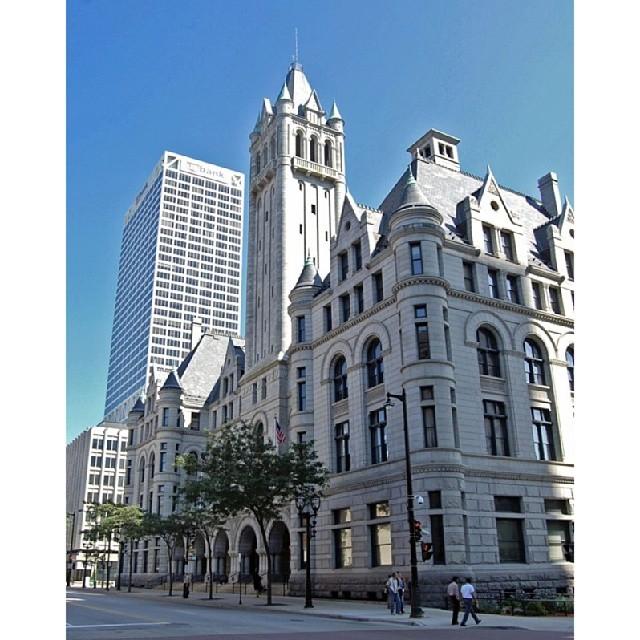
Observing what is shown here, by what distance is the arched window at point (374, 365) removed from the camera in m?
41.3

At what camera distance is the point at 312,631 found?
813 inches

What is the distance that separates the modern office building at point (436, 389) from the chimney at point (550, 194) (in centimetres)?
12

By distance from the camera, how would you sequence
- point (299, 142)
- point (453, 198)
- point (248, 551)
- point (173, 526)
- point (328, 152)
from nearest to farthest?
point (453, 198), point (173, 526), point (248, 551), point (299, 142), point (328, 152)

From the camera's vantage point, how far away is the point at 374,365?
42062 millimetres

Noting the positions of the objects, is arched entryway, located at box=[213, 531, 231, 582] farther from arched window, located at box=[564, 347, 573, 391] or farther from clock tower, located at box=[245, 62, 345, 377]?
arched window, located at box=[564, 347, 573, 391]

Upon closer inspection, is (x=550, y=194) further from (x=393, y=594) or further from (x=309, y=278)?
(x=393, y=594)

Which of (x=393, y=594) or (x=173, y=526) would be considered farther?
(x=173, y=526)

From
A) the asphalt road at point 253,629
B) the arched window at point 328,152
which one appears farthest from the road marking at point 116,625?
the arched window at point 328,152

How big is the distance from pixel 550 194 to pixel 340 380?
24.6m

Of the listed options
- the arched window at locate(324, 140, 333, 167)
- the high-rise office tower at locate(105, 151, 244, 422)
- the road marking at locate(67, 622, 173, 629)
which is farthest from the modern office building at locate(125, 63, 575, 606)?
the high-rise office tower at locate(105, 151, 244, 422)

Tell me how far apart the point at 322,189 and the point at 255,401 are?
24.7m

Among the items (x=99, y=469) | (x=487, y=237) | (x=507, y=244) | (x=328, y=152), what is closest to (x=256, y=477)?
(x=487, y=237)
